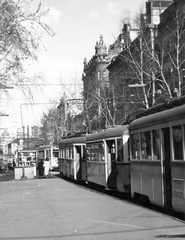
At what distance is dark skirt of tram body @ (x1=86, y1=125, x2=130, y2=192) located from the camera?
16.9 metres

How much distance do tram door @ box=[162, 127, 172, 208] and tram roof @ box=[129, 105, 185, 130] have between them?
1.06 feet

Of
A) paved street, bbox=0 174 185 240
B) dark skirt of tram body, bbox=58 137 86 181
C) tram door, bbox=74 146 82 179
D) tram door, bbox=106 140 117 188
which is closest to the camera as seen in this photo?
paved street, bbox=0 174 185 240

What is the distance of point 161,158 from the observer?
37.9 feet

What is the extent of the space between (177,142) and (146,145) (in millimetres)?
2458

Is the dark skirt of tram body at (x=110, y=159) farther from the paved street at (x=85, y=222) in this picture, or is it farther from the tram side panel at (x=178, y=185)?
the tram side panel at (x=178, y=185)

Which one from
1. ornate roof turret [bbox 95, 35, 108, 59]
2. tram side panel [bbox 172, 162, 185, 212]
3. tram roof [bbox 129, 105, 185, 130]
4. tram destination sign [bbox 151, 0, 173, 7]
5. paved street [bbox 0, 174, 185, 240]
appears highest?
ornate roof turret [bbox 95, 35, 108, 59]

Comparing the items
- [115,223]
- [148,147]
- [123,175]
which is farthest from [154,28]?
[115,223]

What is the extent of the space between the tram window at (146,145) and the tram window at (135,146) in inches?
18.1

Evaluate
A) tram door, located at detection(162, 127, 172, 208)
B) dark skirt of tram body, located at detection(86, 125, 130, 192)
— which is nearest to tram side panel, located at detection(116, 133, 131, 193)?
dark skirt of tram body, located at detection(86, 125, 130, 192)

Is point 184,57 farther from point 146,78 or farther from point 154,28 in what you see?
point 154,28

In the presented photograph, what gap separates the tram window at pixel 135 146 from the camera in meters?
13.9

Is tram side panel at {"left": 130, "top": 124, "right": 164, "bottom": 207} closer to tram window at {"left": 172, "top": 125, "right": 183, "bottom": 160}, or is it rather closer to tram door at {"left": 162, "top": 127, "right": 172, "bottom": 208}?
tram door at {"left": 162, "top": 127, "right": 172, "bottom": 208}

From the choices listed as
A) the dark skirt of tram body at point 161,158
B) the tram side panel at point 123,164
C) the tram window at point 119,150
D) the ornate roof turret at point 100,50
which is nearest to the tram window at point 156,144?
the dark skirt of tram body at point 161,158

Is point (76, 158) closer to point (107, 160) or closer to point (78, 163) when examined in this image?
point (78, 163)
